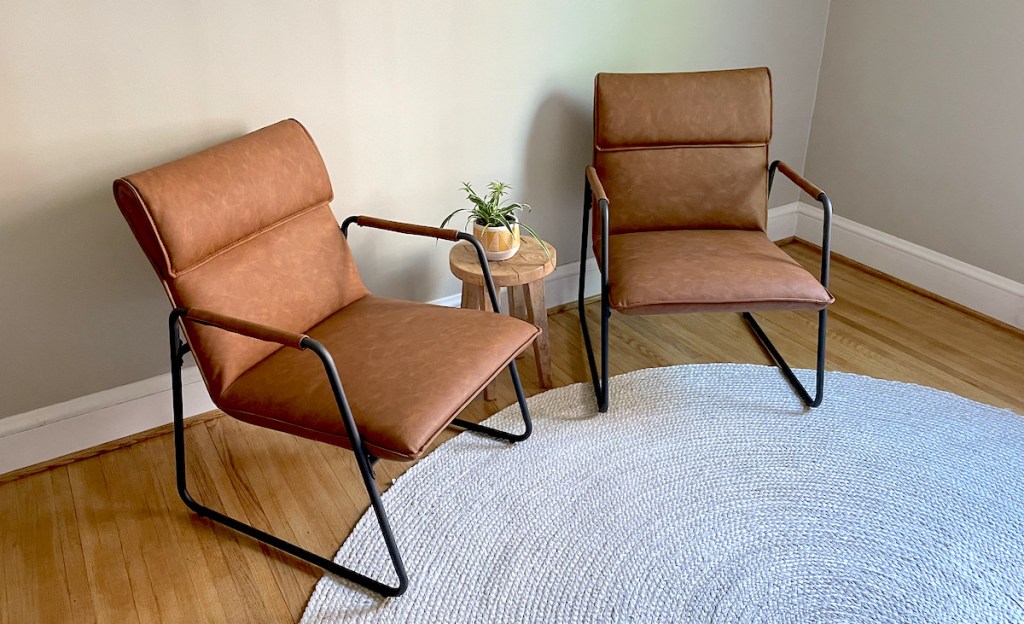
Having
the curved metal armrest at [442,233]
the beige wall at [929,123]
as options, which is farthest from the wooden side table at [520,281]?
the beige wall at [929,123]

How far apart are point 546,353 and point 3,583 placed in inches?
57.6

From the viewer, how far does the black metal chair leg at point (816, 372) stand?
2.25m

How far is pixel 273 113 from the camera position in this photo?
2143 mm

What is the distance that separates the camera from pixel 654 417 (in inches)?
89.7

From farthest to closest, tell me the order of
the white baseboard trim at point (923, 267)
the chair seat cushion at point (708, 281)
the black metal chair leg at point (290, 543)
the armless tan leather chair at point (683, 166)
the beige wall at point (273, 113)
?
the white baseboard trim at point (923, 267)
the armless tan leather chair at point (683, 166)
the chair seat cushion at point (708, 281)
the beige wall at point (273, 113)
the black metal chair leg at point (290, 543)

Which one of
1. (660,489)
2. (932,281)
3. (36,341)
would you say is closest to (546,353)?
(660,489)

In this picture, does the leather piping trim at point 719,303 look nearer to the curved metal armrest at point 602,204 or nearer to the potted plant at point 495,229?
the curved metal armrest at point 602,204

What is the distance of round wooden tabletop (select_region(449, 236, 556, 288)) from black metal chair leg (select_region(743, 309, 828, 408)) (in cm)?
76

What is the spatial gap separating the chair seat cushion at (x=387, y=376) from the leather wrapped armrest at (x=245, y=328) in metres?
0.16

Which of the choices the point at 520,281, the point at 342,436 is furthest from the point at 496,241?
the point at 342,436

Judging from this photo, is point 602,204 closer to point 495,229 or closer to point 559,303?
point 495,229

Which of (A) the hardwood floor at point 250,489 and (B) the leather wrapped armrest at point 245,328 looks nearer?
(B) the leather wrapped armrest at point 245,328

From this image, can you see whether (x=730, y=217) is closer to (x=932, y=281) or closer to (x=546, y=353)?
(x=546, y=353)

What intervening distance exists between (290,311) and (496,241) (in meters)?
0.62
